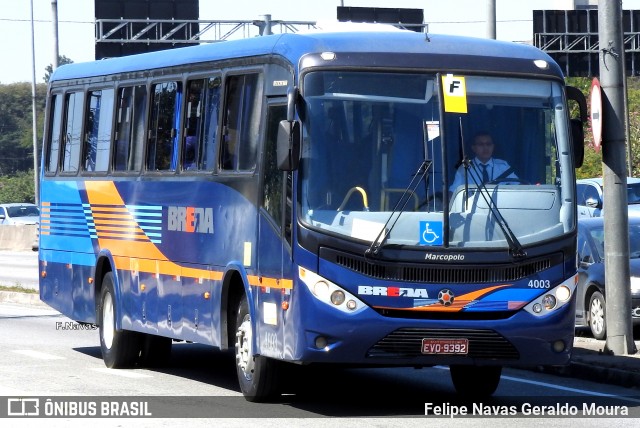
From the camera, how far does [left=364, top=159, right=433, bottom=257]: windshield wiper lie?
11.0 meters

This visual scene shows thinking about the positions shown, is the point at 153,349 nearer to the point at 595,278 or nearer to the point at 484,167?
the point at 484,167

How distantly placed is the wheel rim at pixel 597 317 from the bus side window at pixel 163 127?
265 inches

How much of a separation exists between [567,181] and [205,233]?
3353mm

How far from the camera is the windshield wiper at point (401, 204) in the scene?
11016mm

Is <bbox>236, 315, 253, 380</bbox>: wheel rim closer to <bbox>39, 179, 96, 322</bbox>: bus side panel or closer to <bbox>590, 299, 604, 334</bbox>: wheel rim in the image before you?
<bbox>39, 179, 96, 322</bbox>: bus side panel

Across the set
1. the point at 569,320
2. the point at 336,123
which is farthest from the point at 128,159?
the point at 569,320

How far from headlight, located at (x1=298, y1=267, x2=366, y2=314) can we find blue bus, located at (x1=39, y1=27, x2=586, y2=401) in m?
0.01

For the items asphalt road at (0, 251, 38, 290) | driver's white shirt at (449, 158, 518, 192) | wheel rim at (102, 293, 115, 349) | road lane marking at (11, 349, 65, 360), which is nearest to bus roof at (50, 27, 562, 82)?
driver's white shirt at (449, 158, 518, 192)

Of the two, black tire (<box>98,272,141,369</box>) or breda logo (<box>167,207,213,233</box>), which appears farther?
black tire (<box>98,272,141,369</box>)

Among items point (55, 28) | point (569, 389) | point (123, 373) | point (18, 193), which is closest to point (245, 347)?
point (123, 373)

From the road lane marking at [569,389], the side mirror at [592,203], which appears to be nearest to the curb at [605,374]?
the road lane marking at [569,389]

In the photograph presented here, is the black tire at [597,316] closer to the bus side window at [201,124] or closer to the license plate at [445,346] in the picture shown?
the bus side window at [201,124]

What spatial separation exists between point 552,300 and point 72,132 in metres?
7.59

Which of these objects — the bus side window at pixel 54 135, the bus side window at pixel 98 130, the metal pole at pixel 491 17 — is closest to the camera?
the bus side window at pixel 98 130
